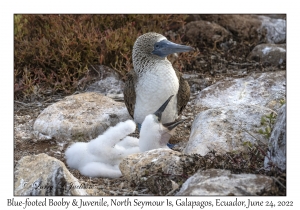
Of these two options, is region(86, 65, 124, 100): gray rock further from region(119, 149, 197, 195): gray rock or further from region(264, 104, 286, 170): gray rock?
region(264, 104, 286, 170): gray rock

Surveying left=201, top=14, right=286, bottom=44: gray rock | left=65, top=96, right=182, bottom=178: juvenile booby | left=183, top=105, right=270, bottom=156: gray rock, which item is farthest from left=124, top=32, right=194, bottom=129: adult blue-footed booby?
left=201, top=14, right=286, bottom=44: gray rock

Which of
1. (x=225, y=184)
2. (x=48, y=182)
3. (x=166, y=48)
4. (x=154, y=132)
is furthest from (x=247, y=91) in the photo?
(x=48, y=182)

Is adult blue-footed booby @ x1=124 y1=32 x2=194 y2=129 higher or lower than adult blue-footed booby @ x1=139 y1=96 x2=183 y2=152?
below

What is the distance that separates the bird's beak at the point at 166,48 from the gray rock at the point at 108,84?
4.70ft

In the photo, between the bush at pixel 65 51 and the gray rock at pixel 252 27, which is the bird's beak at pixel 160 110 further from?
the gray rock at pixel 252 27

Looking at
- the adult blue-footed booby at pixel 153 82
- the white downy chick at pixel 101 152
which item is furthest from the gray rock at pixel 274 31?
the white downy chick at pixel 101 152

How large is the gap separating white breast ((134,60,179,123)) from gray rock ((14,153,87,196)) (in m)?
1.73

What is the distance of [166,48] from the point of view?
6582mm

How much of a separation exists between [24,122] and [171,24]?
11.3 feet

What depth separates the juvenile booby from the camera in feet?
19.2

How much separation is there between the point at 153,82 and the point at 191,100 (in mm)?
1575

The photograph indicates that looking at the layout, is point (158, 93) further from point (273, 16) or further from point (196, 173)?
point (273, 16)

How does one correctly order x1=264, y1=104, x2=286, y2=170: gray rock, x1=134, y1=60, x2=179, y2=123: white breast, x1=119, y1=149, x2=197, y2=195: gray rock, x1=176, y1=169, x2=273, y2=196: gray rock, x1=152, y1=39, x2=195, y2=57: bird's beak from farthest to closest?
1. x1=152, y1=39, x2=195, y2=57: bird's beak
2. x1=134, y1=60, x2=179, y2=123: white breast
3. x1=119, y1=149, x2=197, y2=195: gray rock
4. x1=264, y1=104, x2=286, y2=170: gray rock
5. x1=176, y1=169, x2=273, y2=196: gray rock

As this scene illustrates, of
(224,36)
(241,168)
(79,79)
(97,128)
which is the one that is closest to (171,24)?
(224,36)
